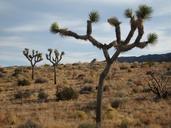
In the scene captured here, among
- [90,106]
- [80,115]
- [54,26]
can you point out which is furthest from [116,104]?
[54,26]

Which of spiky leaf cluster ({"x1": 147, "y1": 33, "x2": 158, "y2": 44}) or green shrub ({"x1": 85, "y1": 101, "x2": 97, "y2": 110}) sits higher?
spiky leaf cluster ({"x1": 147, "y1": 33, "x2": 158, "y2": 44})

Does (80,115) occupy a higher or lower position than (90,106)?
lower

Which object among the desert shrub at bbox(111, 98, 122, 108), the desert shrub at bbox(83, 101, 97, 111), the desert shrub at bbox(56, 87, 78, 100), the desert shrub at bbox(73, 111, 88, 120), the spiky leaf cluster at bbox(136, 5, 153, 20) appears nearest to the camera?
the spiky leaf cluster at bbox(136, 5, 153, 20)

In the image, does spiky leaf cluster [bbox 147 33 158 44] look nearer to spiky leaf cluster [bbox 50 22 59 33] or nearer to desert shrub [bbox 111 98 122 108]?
spiky leaf cluster [bbox 50 22 59 33]

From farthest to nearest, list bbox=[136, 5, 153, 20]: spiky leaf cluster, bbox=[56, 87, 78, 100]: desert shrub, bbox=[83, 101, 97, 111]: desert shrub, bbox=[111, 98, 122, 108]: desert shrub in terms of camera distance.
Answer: bbox=[56, 87, 78, 100]: desert shrub, bbox=[111, 98, 122, 108]: desert shrub, bbox=[83, 101, 97, 111]: desert shrub, bbox=[136, 5, 153, 20]: spiky leaf cluster

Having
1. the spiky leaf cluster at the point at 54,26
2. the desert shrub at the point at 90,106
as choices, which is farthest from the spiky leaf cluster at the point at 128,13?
the desert shrub at the point at 90,106

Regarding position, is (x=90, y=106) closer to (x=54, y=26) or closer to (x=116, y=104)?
(x=116, y=104)

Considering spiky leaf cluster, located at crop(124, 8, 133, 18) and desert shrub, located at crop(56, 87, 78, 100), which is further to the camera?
desert shrub, located at crop(56, 87, 78, 100)

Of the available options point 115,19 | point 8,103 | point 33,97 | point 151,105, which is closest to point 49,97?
point 33,97

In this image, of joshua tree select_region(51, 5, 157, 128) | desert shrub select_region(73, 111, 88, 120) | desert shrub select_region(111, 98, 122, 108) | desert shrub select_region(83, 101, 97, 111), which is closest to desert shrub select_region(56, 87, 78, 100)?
desert shrub select_region(83, 101, 97, 111)

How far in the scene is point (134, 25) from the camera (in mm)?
15547

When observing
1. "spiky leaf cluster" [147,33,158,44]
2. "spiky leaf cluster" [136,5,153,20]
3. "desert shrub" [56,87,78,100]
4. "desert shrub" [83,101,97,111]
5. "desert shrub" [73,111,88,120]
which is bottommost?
"desert shrub" [73,111,88,120]

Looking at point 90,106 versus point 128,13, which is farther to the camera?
point 90,106

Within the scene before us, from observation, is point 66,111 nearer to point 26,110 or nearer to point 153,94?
point 26,110
